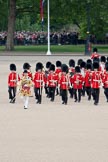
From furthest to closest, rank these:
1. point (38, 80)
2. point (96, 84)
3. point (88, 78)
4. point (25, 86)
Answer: point (88, 78)
point (38, 80)
point (96, 84)
point (25, 86)

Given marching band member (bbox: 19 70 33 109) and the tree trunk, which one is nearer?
marching band member (bbox: 19 70 33 109)

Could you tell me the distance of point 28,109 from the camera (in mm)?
21219

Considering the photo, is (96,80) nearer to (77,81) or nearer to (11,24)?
(77,81)

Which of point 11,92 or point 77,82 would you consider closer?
point 11,92

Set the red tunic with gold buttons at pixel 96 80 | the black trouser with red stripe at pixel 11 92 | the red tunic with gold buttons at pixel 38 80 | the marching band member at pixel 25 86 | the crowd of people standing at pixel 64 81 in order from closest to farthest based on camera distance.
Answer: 1. the marching band member at pixel 25 86
2. the red tunic with gold buttons at pixel 96 80
3. the crowd of people standing at pixel 64 81
4. the red tunic with gold buttons at pixel 38 80
5. the black trouser with red stripe at pixel 11 92

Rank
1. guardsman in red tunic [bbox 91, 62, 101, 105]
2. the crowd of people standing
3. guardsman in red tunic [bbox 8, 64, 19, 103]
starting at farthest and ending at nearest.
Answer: guardsman in red tunic [bbox 8, 64, 19, 103]
the crowd of people standing
guardsman in red tunic [bbox 91, 62, 101, 105]

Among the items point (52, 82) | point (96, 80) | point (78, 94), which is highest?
point (96, 80)

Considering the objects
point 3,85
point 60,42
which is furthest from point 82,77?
point 60,42

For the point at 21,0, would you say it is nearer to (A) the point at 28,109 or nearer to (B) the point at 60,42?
(B) the point at 60,42

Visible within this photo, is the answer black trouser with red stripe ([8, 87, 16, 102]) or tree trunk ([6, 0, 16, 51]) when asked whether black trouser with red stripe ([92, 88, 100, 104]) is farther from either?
tree trunk ([6, 0, 16, 51])

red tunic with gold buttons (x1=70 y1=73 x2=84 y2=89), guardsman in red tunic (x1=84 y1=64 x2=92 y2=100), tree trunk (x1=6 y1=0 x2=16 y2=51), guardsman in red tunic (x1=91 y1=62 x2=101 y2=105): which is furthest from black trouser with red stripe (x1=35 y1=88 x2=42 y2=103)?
tree trunk (x1=6 y1=0 x2=16 y2=51)

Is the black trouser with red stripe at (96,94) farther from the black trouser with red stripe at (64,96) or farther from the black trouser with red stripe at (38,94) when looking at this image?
the black trouser with red stripe at (38,94)

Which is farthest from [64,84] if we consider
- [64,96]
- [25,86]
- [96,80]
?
[25,86]

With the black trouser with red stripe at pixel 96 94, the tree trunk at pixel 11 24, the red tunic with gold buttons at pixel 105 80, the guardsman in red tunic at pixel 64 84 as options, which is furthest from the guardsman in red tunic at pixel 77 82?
the tree trunk at pixel 11 24
